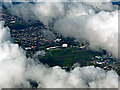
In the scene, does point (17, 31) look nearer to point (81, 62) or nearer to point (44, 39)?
point (44, 39)

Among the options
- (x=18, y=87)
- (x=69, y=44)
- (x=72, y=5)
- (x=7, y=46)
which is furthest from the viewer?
(x=72, y=5)

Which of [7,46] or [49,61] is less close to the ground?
[7,46]

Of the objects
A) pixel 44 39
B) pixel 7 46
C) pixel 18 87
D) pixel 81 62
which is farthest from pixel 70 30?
pixel 18 87

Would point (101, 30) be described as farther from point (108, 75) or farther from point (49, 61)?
point (108, 75)

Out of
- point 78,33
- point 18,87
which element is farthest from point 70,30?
point 18,87

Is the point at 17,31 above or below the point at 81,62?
above

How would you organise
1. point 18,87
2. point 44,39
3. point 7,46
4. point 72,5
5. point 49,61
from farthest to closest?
point 72,5
point 44,39
point 49,61
point 7,46
point 18,87

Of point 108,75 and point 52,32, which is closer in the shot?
point 108,75

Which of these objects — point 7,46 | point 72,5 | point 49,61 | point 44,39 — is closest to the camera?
point 7,46

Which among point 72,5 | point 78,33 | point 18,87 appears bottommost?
point 18,87
